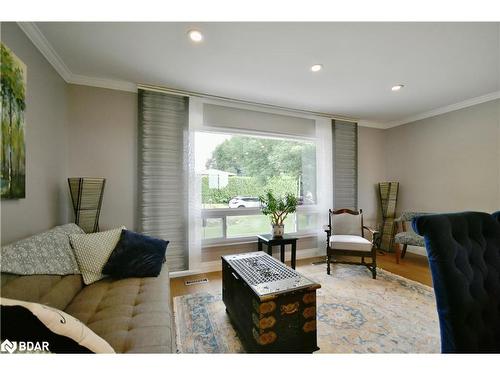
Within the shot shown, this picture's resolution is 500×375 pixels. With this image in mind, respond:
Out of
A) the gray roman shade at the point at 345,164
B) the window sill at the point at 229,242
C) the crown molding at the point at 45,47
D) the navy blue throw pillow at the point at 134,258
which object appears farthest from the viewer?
the gray roman shade at the point at 345,164

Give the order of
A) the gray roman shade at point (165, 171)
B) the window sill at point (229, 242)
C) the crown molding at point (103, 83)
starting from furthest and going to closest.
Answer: the window sill at point (229, 242)
the gray roman shade at point (165, 171)
the crown molding at point (103, 83)

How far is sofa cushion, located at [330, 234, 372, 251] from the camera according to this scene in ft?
9.35

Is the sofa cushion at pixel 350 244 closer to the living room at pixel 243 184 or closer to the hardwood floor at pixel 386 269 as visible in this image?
the living room at pixel 243 184

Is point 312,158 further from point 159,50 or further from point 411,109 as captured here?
point 159,50

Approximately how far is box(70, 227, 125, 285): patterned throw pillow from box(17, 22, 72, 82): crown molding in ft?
5.38

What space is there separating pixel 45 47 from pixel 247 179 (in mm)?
2552

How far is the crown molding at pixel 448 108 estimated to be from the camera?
2.97 metres

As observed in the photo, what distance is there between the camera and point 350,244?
9.56 ft

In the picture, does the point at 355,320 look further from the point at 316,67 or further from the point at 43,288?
the point at 316,67

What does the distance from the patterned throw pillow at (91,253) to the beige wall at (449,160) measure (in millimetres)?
4616

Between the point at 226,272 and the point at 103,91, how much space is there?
2.55 metres

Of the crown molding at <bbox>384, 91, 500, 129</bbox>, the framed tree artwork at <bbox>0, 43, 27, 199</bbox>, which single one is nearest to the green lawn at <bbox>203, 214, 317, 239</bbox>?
the framed tree artwork at <bbox>0, 43, 27, 199</bbox>

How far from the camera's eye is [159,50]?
2002mm

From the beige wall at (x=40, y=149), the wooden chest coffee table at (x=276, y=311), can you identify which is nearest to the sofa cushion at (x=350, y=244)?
the wooden chest coffee table at (x=276, y=311)
